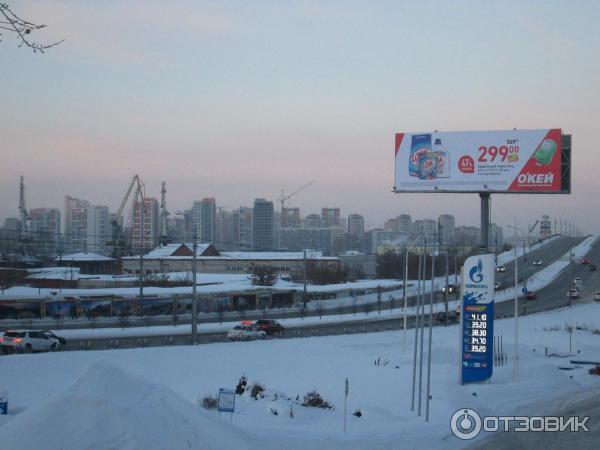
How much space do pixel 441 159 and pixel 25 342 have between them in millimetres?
17257

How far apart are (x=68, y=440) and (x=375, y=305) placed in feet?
139

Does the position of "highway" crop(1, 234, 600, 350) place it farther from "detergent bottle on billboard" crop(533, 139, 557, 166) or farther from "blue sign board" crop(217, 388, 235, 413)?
"blue sign board" crop(217, 388, 235, 413)

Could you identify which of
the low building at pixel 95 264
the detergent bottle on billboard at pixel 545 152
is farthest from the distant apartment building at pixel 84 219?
the detergent bottle on billboard at pixel 545 152

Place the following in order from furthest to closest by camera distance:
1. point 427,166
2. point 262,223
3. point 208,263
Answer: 1. point 262,223
2. point 208,263
3. point 427,166

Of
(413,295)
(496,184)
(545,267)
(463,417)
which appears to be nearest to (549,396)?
(463,417)

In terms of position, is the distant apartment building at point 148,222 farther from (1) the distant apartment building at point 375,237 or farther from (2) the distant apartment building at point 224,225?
(1) the distant apartment building at point 375,237

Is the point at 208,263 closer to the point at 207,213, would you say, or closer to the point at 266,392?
the point at 266,392

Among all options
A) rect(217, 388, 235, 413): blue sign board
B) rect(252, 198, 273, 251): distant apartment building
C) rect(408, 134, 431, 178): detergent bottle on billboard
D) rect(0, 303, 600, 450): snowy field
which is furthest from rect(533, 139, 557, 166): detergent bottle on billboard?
rect(252, 198, 273, 251): distant apartment building

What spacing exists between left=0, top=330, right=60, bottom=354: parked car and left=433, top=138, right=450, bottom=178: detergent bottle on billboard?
16.4m

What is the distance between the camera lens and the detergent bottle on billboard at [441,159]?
25297mm

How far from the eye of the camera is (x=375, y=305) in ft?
160

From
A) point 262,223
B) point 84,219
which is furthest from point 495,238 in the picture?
point 84,219

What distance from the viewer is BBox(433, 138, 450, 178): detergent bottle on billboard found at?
25297 mm

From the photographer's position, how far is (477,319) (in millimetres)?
17594
